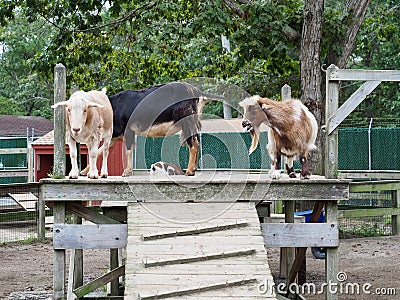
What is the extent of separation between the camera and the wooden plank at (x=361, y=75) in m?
6.73

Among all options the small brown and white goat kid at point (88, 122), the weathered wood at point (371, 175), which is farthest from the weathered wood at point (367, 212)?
the small brown and white goat kid at point (88, 122)

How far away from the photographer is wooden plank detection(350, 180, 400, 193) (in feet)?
42.2

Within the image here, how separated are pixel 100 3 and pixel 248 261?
847cm

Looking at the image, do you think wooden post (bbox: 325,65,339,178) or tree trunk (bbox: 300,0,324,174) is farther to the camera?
tree trunk (bbox: 300,0,324,174)

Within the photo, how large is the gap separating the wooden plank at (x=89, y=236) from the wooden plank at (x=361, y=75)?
8.51 ft

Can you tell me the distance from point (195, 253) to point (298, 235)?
1.32 m

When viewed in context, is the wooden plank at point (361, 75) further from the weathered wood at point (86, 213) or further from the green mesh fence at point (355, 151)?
the green mesh fence at point (355, 151)

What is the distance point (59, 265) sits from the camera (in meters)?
6.48

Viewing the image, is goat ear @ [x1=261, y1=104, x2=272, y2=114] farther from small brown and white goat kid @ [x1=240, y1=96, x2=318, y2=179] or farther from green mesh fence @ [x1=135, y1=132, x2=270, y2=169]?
green mesh fence @ [x1=135, y1=132, x2=270, y2=169]

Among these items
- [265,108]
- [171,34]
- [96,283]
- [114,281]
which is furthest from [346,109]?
[171,34]

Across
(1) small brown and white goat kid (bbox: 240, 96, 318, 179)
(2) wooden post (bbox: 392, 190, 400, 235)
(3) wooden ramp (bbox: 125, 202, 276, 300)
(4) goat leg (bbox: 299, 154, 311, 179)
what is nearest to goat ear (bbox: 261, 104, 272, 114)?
(1) small brown and white goat kid (bbox: 240, 96, 318, 179)

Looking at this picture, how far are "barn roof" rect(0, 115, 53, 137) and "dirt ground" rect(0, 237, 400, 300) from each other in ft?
59.3

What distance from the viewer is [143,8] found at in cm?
1363

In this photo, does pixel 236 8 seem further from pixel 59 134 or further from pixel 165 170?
pixel 59 134
